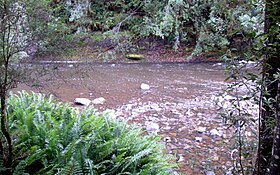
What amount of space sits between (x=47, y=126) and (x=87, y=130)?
0.38 metres

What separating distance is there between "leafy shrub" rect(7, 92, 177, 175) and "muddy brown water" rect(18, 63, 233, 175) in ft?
1.24

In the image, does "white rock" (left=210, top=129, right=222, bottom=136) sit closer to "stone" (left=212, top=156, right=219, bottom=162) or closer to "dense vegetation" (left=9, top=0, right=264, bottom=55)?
"stone" (left=212, top=156, right=219, bottom=162)

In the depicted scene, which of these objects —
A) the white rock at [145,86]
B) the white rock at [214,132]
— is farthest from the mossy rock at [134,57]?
the white rock at [214,132]

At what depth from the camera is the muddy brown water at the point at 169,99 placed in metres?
3.26

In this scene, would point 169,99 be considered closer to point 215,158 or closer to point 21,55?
point 215,158

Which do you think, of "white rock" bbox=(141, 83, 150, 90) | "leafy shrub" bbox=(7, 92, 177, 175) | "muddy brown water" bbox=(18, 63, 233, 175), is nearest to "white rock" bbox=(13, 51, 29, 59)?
"muddy brown water" bbox=(18, 63, 233, 175)

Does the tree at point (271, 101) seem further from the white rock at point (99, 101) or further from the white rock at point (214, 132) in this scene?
the white rock at point (99, 101)

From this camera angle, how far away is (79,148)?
7.47 ft

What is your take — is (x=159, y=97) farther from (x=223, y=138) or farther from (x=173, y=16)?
(x=173, y=16)

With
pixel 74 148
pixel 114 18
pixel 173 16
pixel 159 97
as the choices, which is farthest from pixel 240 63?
pixel 114 18

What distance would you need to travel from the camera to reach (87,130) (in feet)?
8.94

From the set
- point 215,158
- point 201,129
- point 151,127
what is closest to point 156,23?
point 151,127

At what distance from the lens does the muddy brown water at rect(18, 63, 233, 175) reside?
3258 mm

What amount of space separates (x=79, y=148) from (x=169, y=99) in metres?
3.60
